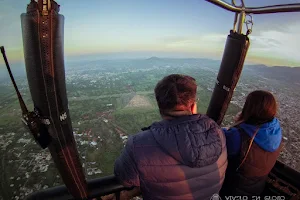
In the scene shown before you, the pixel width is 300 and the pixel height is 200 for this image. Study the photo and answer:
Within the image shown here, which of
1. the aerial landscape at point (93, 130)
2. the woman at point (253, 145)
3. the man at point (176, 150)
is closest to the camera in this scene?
the man at point (176, 150)

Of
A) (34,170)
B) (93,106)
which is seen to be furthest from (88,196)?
(93,106)

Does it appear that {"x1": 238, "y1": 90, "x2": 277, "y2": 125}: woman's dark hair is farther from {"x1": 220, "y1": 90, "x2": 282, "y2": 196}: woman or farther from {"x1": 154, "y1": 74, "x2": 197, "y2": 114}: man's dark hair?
{"x1": 154, "y1": 74, "x2": 197, "y2": 114}: man's dark hair

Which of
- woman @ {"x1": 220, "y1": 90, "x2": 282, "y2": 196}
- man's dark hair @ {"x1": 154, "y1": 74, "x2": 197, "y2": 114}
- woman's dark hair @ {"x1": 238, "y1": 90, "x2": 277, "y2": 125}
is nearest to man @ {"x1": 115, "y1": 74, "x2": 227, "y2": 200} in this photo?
man's dark hair @ {"x1": 154, "y1": 74, "x2": 197, "y2": 114}

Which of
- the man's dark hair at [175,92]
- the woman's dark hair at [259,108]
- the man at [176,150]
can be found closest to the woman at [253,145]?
the woman's dark hair at [259,108]

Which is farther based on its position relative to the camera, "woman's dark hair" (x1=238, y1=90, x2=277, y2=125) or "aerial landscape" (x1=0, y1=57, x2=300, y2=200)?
"aerial landscape" (x1=0, y1=57, x2=300, y2=200)

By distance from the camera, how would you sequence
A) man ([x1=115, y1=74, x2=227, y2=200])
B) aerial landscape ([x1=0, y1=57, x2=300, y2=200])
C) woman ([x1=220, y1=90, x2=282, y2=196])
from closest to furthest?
man ([x1=115, y1=74, x2=227, y2=200]), woman ([x1=220, y1=90, x2=282, y2=196]), aerial landscape ([x1=0, y1=57, x2=300, y2=200])

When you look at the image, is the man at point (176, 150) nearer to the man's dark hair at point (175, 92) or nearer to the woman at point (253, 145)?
the man's dark hair at point (175, 92)

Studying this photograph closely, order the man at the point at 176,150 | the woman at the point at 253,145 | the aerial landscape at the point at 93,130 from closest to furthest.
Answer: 1. the man at the point at 176,150
2. the woman at the point at 253,145
3. the aerial landscape at the point at 93,130

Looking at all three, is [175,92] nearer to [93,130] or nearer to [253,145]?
[253,145]
